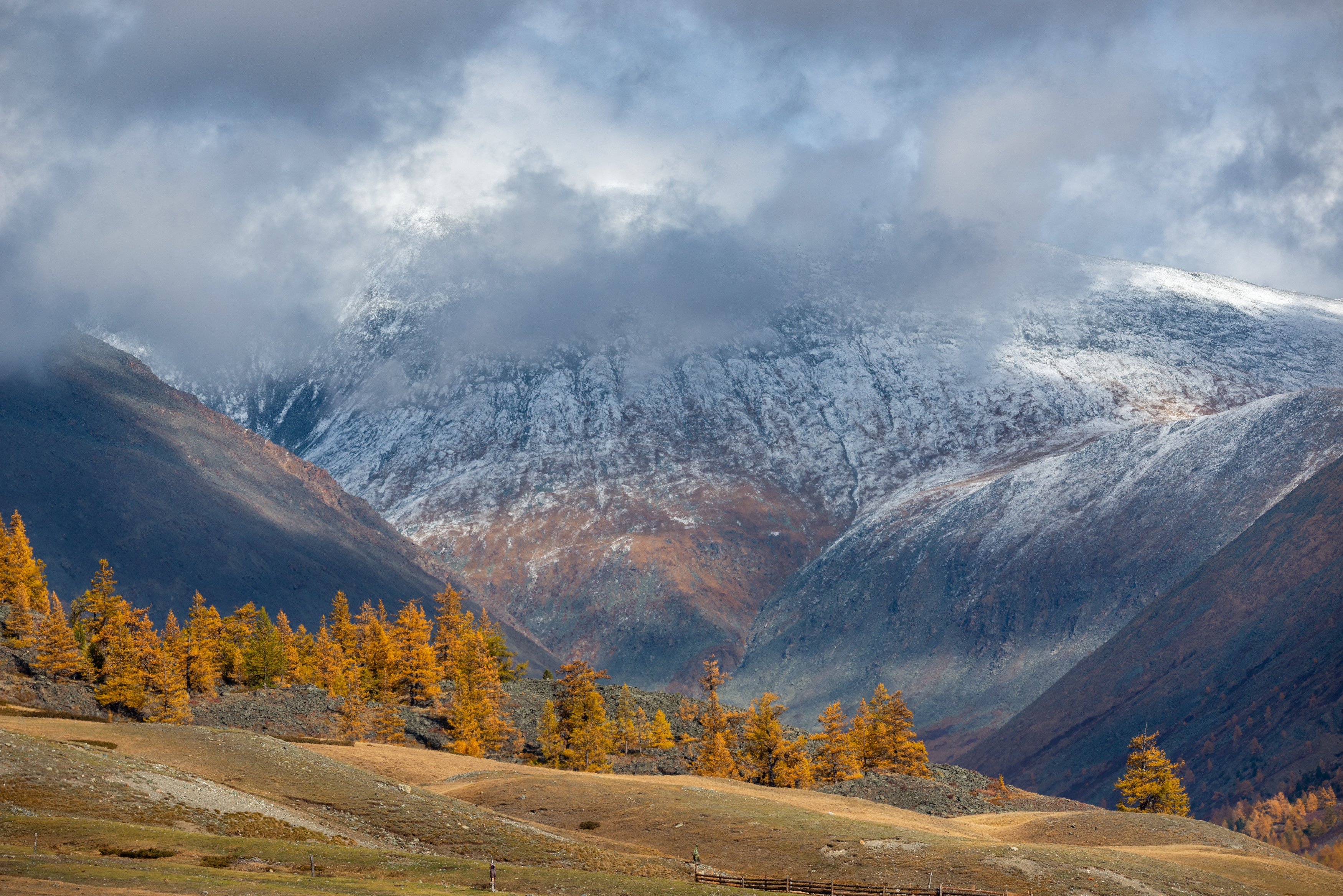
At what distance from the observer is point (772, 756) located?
9625cm

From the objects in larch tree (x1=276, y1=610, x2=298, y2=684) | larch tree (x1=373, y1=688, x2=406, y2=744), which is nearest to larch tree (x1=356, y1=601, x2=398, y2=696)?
larch tree (x1=276, y1=610, x2=298, y2=684)

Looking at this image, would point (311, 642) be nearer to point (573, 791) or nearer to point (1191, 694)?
point (573, 791)

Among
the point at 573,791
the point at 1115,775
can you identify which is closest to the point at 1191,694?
the point at 1115,775

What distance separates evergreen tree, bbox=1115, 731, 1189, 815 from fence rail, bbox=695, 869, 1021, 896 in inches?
2331

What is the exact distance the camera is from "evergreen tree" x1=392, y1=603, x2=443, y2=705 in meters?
113

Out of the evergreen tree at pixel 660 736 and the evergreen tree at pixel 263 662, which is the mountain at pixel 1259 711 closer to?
the evergreen tree at pixel 660 736

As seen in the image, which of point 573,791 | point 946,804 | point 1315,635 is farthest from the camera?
point 1315,635

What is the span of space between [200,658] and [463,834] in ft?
180

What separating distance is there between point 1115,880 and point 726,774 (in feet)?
151

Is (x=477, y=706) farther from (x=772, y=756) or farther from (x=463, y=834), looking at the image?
(x=463, y=834)

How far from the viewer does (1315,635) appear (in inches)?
7126

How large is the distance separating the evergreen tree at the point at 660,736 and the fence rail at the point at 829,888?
2232 inches

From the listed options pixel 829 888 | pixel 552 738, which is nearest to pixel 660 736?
pixel 552 738

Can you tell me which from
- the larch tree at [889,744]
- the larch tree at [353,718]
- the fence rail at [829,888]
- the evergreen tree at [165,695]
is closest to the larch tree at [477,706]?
the larch tree at [353,718]
